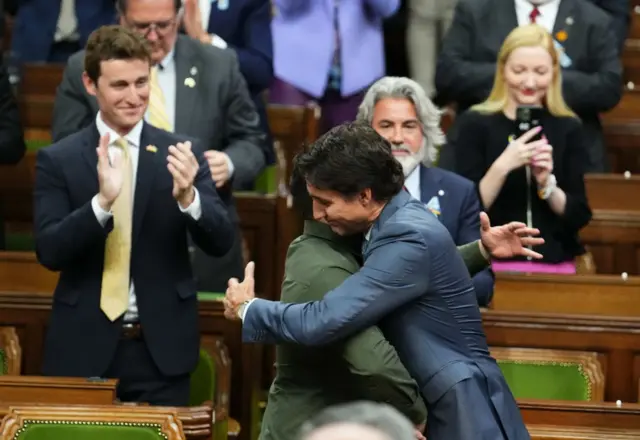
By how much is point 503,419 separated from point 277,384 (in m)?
0.35

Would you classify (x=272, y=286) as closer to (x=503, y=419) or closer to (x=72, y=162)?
(x=72, y=162)

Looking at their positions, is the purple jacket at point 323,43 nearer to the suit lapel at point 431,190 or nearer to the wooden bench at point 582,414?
the suit lapel at point 431,190

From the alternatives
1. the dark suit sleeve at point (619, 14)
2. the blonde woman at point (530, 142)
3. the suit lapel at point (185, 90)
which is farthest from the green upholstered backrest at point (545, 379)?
the dark suit sleeve at point (619, 14)

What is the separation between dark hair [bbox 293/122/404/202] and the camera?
2090 mm

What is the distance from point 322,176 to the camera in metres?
2.10

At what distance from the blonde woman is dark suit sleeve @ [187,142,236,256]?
710 millimetres

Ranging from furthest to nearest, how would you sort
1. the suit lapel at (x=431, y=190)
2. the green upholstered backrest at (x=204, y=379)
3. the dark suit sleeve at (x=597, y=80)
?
the dark suit sleeve at (x=597, y=80) < the green upholstered backrest at (x=204, y=379) < the suit lapel at (x=431, y=190)

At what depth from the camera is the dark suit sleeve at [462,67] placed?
3.77 m

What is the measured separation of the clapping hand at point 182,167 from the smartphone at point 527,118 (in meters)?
0.93

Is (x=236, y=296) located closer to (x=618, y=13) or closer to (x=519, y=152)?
(x=519, y=152)

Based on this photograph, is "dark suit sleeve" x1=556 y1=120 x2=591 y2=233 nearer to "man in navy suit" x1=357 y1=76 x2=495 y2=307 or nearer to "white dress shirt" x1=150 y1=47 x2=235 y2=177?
"man in navy suit" x1=357 y1=76 x2=495 y2=307

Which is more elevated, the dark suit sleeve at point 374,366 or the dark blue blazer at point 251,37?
the dark blue blazer at point 251,37

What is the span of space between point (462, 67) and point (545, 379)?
1.05 metres

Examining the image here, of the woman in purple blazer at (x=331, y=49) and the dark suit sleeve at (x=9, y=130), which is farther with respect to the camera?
the woman in purple blazer at (x=331, y=49)
